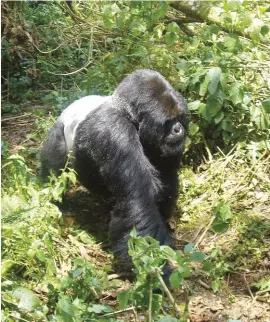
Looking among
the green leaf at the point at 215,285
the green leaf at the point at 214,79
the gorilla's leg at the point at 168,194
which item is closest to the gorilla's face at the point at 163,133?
the gorilla's leg at the point at 168,194

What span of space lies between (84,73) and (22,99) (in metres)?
0.62

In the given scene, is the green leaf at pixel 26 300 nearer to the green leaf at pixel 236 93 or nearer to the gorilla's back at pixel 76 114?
the gorilla's back at pixel 76 114

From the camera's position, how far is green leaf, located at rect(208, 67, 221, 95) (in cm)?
370

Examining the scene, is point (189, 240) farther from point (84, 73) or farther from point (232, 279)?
point (84, 73)

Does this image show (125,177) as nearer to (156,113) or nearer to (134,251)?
(156,113)

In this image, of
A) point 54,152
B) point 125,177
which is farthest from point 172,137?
point 54,152

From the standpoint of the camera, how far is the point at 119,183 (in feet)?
10.2

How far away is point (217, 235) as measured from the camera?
3.32 metres

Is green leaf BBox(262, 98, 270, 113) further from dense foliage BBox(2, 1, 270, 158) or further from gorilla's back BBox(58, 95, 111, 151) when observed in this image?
gorilla's back BBox(58, 95, 111, 151)

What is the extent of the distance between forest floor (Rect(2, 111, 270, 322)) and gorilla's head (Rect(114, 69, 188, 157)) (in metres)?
0.51

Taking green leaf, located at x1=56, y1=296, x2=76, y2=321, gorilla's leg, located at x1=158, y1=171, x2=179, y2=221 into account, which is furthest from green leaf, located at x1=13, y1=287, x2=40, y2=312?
gorilla's leg, located at x1=158, y1=171, x2=179, y2=221

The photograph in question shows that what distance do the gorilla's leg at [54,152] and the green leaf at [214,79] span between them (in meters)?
1.01

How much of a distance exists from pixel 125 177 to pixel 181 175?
2.85ft

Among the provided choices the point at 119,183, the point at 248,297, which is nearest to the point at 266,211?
the point at 248,297
